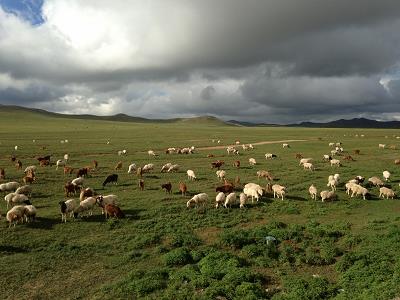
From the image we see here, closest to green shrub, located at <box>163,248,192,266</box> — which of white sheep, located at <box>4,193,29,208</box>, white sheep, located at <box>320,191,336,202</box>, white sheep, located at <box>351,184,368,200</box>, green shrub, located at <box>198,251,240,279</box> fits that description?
green shrub, located at <box>198,251,240,279</box>

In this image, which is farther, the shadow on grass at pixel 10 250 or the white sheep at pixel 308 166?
the white sheep at pixel 308 166

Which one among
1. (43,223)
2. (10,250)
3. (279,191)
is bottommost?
(10,250)

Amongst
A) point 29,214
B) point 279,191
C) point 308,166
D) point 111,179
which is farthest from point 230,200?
point 308,166

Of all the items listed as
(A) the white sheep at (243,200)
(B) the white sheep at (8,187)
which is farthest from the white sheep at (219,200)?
(B) the white sheep at (8,187)

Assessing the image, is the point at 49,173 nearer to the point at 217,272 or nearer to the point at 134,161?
the point at 134,161

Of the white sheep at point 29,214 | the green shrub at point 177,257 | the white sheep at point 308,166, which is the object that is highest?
the white sheep at point 308,166

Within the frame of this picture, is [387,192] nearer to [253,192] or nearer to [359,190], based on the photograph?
[359,190]

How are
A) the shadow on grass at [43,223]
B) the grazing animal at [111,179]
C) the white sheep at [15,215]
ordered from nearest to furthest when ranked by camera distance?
the white sheep at [15,215]
the shadow on grass at [43,223]
the grazing animal at [111,179]

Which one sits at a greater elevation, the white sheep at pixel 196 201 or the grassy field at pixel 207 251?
the white sheep at pixel 196 201

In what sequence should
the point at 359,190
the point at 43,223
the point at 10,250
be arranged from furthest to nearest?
the point at 359,190 < the point at 43,223 < the point at 10,250

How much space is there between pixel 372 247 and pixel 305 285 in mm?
4769

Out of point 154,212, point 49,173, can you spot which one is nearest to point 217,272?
point 154,212

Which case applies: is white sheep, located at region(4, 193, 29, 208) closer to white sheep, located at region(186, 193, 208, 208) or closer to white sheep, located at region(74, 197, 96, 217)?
white sheep, located at region(74, 197, 96, 217)

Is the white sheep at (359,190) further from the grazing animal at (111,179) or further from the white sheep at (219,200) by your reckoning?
the grazing animal at (111,179)
